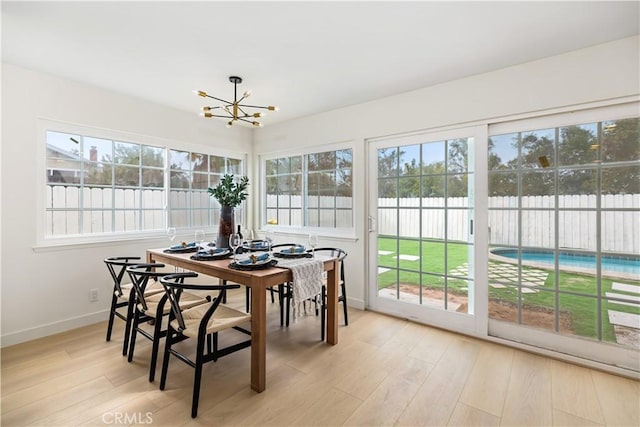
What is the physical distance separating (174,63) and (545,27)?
9.54 ft

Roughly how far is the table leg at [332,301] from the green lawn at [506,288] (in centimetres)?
107

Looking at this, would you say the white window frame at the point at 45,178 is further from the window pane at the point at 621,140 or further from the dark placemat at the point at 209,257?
the window pane at the point at 621,140

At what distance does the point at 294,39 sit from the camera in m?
2.30

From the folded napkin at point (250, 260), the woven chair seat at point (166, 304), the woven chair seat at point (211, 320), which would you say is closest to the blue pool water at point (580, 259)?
the folded napkin at point (250, 260)

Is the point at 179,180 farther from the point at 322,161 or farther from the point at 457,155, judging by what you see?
the point at 457,155

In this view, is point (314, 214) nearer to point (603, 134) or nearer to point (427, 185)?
point (427, 185)

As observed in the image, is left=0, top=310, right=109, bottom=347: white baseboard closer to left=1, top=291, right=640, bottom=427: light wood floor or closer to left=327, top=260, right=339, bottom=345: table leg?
left=1, top=291, right=640, bottom=427: light wood floor

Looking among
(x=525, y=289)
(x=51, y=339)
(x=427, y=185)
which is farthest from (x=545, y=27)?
(x=51, y=339)

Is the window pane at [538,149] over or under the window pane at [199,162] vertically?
under

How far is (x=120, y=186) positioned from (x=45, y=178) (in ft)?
2.25

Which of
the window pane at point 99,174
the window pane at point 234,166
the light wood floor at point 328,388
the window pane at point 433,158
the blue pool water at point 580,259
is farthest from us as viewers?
the window pane at point 234,166

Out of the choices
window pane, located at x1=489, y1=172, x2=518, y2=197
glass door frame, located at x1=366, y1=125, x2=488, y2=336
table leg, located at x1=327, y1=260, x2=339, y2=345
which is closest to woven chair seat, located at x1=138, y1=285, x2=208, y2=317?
table leg, located at x1=327, y1=260, x2=339, y2=345

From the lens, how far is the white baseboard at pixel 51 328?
2740mm

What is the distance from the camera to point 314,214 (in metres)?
4.34
